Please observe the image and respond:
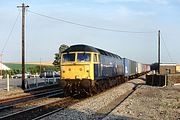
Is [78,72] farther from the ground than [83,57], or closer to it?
closer to it

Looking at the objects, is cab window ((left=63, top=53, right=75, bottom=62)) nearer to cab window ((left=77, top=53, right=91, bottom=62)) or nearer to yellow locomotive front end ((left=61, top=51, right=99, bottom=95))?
yellow locomotive front end ((left=61, top=51, right=99, bottom=95))

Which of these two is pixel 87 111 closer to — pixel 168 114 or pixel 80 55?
pixel 168 114

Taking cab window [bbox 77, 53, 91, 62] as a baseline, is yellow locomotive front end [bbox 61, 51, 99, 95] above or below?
below

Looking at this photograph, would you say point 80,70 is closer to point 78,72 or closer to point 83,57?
point 78,72

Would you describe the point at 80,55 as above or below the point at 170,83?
above

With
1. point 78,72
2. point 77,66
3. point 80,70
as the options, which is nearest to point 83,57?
point 77,66

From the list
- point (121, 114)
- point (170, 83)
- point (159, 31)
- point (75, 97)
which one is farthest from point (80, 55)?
point (159, 31)

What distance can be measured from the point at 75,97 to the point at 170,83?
2198 cm

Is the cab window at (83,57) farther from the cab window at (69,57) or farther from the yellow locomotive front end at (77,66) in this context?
the cab window at (69,57)

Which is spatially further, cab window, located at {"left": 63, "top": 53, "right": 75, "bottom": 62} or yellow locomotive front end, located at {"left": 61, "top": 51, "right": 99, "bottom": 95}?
cab window, located at {"left": 63, "top": 53, "right": 75, "bottom": 62}

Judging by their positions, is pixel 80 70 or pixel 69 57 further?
pixel 69 57

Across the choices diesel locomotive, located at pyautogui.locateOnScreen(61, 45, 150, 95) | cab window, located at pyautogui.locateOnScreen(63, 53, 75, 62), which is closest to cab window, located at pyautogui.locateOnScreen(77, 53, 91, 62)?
diesel locomotive, located at pyautogui.locateOnScreen(61, 45, 150, 95)

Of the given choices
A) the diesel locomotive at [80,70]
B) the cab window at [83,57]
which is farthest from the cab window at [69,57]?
the cab window at [83,57]

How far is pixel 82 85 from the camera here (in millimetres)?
21406
